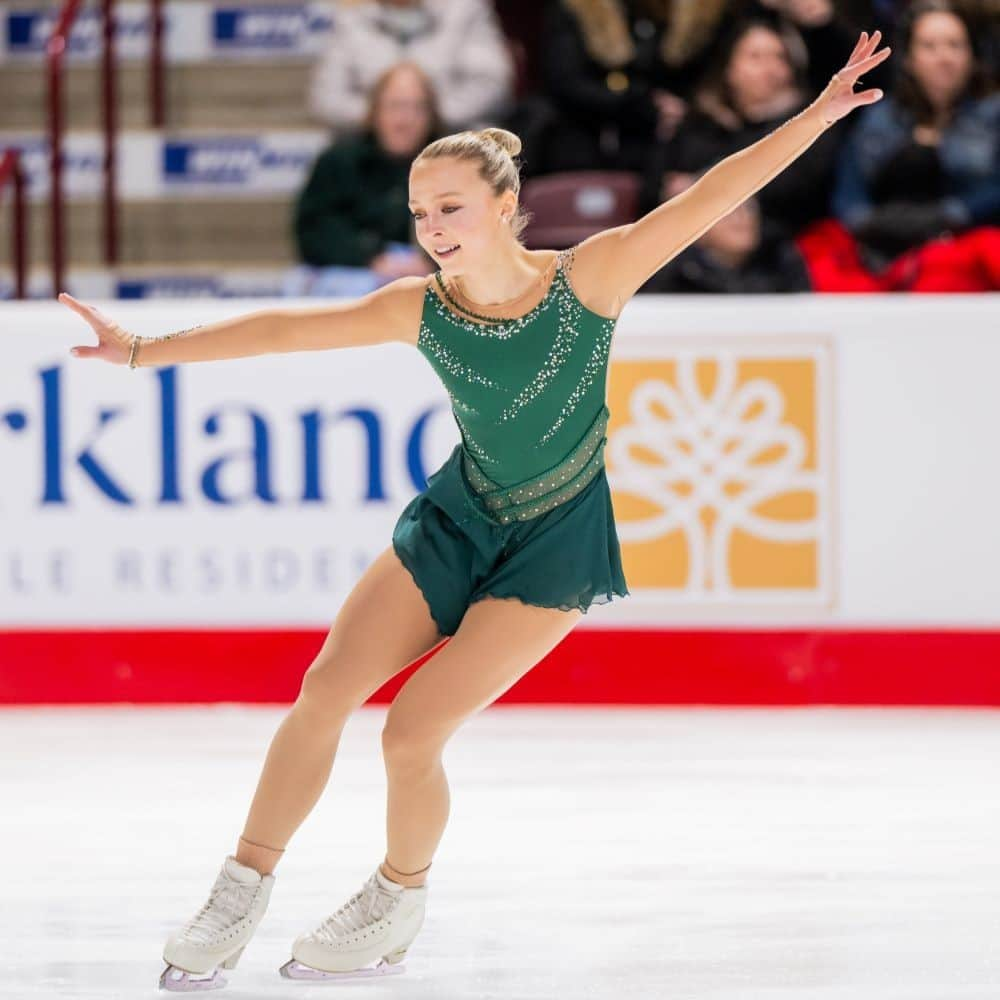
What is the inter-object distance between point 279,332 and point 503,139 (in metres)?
0.45

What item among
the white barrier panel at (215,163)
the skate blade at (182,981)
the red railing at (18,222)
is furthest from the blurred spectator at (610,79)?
the skate blade at (182,981)

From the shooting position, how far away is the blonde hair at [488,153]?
3.10m

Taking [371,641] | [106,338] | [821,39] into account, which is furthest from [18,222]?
[371,641]

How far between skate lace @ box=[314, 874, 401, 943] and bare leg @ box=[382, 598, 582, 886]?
38 mm

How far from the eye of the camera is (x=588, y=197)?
682cm

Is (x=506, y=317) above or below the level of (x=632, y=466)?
above

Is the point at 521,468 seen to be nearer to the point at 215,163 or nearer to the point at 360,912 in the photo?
the point at 360,912

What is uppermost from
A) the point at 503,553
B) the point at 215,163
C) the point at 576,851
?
the point at 215,163

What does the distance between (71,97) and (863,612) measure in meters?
4.09

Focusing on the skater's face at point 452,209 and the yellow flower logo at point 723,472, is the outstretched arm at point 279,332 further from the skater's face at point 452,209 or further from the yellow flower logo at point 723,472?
the yellow flower logo at point 723,472

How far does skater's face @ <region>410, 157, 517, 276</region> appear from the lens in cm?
308

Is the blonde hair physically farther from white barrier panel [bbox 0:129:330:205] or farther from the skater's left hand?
white barrier panel [bbox 0:129:330:205]

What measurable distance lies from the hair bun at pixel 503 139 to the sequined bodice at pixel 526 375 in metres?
0.20

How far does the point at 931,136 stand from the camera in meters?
6.72
